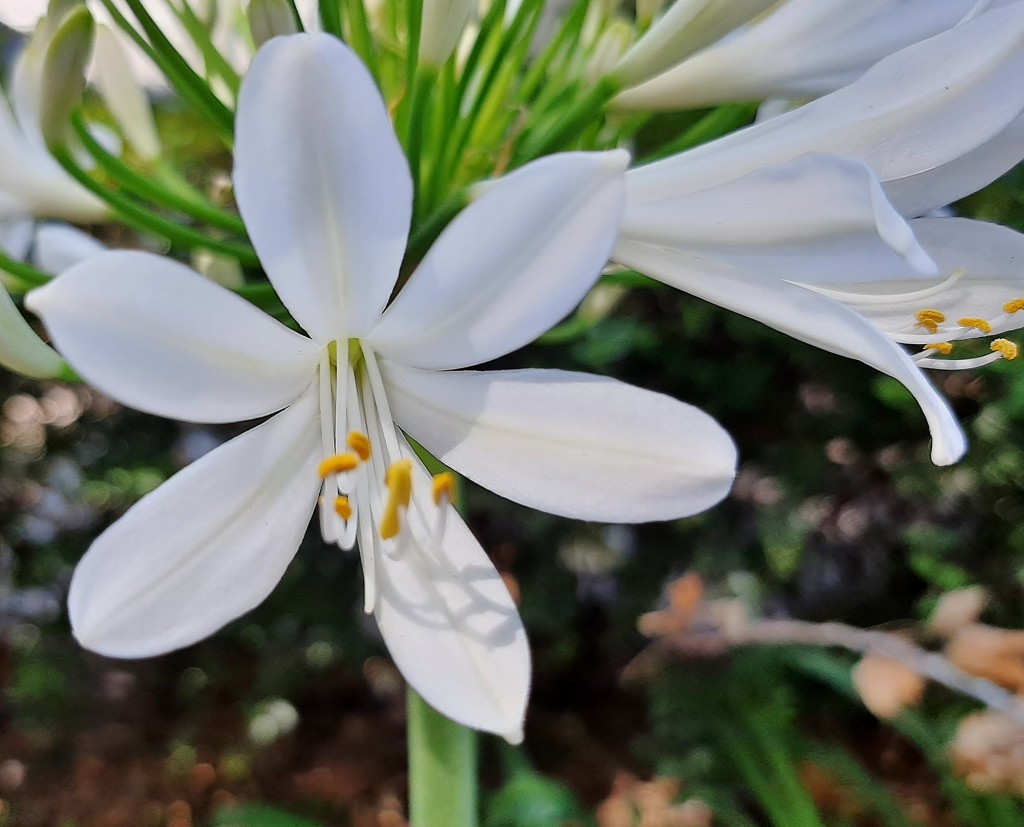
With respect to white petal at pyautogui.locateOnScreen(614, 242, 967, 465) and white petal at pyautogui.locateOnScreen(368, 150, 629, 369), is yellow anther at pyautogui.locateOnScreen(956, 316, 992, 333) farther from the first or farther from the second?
white petal at pyautogui.locateOnScreen(368, 150, 629, 369)

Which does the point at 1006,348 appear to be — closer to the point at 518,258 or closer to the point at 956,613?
the point at 518,258

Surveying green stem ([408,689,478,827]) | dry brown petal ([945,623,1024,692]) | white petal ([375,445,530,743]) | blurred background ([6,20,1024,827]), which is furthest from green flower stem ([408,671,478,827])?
dry brown petal ([945,623,1024,692])

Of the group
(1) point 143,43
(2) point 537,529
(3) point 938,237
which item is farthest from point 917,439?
(1) point 143,43

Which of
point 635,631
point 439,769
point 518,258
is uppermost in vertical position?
point 518,258

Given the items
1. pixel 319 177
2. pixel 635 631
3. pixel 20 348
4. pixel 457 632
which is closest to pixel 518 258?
pixel 319 177

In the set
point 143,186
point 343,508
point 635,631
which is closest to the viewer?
point 343,508

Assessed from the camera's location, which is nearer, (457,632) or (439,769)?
(457,632)
